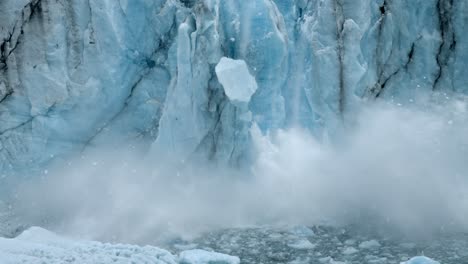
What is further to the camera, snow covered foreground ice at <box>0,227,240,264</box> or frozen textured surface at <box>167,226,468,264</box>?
frozen textured surface at <box>167,226,468,264</box>

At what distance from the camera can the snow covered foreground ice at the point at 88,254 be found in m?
4.04

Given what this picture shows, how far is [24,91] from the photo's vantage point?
5.51 meters

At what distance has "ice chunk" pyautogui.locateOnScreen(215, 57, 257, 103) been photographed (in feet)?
17.9

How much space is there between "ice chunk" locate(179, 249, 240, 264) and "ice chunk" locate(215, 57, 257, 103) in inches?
69.9

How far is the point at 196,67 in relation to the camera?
5613 millimetres

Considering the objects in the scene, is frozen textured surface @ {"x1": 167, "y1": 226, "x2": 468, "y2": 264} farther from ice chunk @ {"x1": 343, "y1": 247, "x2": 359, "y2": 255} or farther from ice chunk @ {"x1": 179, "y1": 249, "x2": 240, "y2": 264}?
ice chunk @ {"x1": 179, "y1": 249, "x2": 240, "y2": 264}

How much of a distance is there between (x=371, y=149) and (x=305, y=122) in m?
0.76

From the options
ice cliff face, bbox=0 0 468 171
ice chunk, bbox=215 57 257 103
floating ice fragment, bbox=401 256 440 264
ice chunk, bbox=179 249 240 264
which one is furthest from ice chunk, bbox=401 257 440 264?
ice chunk, bbox=215 57 257 103

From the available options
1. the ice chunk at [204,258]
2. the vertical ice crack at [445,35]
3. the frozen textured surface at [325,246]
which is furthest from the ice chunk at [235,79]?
the vertical ice crack at [445,35]

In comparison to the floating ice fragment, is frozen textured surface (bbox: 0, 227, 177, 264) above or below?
above

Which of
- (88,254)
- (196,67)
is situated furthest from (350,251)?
(196,67)

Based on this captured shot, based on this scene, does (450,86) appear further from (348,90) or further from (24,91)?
(24,91)

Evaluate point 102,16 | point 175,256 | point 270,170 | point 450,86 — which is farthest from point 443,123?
point 102,16

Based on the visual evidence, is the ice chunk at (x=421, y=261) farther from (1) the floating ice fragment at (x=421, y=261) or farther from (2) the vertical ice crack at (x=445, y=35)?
(2) the vertical ice crack at (x=445, y=35)
